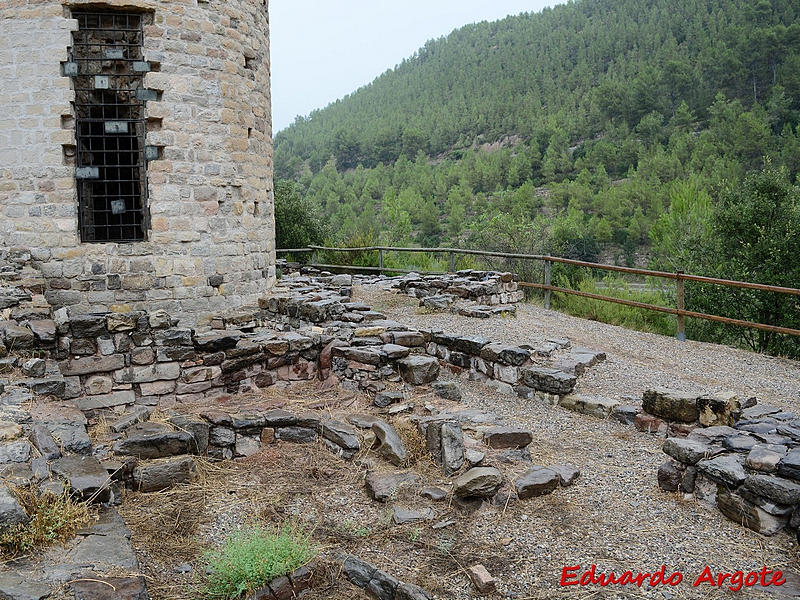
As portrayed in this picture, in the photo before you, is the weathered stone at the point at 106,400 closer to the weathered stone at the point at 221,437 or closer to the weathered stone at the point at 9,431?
the weathered stone at the point at 221,437

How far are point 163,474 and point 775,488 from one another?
3867mm

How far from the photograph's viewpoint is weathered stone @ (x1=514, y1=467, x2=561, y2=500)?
4227 millimetres

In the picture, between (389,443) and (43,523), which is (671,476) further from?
(43,523)

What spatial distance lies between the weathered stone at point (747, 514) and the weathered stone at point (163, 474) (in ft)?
11.6

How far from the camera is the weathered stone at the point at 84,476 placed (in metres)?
3.44

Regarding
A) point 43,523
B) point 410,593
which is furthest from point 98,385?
point 410,593

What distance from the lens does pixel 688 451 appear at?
13.9 feet

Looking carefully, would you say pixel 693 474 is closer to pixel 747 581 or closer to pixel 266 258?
pixel 747 581

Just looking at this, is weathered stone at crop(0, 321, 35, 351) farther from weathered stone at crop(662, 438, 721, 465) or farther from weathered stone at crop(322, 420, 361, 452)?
weathered stone at crop(662, 438, 721, 465)

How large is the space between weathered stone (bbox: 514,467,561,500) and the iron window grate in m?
6.03

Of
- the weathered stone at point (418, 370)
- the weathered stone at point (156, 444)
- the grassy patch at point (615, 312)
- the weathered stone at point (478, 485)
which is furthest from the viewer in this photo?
the grassy patch at point (615, 312)

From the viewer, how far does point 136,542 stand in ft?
11.9

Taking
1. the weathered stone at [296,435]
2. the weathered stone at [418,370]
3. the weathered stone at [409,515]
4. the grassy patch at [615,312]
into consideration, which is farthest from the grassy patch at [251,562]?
the grassy patch at [615,312]

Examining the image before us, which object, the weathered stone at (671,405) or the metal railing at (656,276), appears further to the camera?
the metal railing at (656,276)
